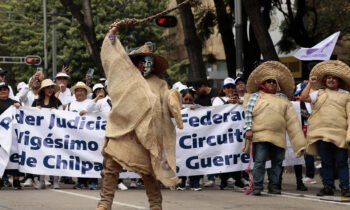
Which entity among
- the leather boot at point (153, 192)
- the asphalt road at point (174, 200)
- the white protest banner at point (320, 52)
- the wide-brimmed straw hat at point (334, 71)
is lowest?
the asphalt road at point (174, 200)

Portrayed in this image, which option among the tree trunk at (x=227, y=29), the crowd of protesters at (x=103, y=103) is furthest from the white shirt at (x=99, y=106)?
the tree trunk at (x=227, y=29)

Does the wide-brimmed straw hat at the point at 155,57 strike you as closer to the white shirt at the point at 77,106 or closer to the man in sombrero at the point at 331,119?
the man in sombrero at the point at 331,119

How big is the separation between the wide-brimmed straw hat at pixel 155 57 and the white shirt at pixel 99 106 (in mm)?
4773

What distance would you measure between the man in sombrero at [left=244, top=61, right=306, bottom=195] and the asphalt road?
1.52 feet

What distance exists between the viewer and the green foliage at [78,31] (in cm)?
4281

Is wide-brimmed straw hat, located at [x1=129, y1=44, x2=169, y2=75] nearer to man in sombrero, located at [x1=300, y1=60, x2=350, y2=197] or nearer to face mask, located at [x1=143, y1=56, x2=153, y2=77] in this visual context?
face mask, located at [x1=143, y1=56, x2=153, y2=77]

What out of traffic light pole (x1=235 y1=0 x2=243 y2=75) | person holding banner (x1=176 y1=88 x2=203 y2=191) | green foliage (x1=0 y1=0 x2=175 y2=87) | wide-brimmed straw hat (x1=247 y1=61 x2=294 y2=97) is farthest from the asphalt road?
green foliage (x1=0 y1=0 x2=175 y2=87)

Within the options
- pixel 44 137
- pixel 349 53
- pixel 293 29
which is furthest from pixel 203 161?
pixel 349 53

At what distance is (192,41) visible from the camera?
20.4m

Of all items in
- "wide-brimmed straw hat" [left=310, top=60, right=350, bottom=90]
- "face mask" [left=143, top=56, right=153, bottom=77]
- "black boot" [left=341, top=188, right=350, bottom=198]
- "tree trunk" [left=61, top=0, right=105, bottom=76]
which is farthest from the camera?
"tree trunk" [left=61, top=0, right=105, bottom=76]

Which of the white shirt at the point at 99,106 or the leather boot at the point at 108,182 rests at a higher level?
the white shirt at the point at 99,106

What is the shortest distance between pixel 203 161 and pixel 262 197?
71.9 inches

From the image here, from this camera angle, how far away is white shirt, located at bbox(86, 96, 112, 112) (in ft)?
43.3

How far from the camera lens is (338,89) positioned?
11.3 meters
